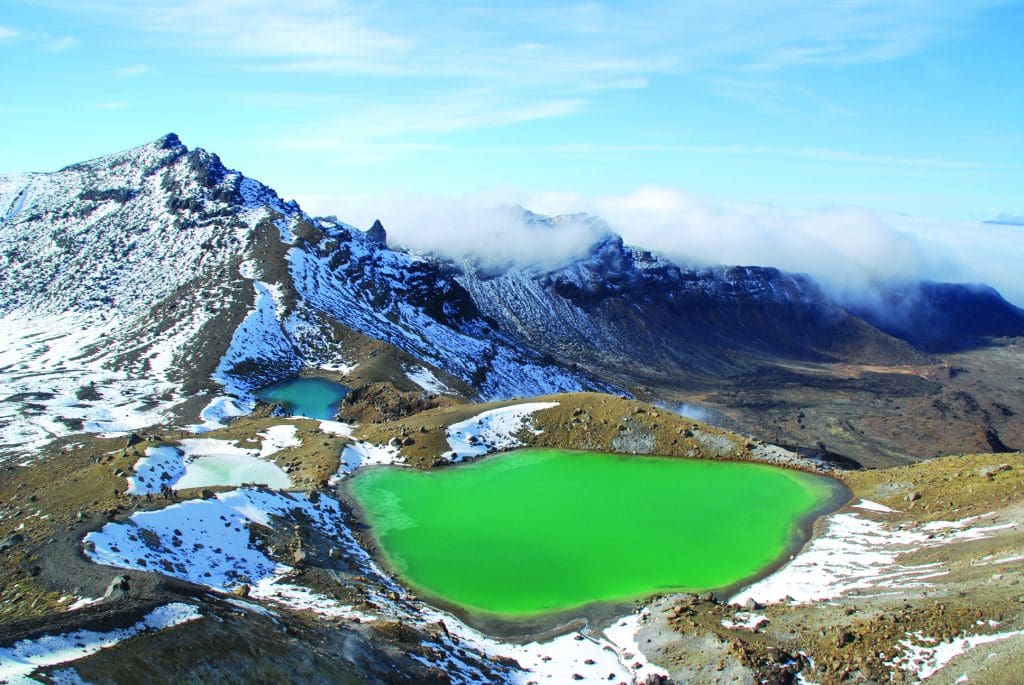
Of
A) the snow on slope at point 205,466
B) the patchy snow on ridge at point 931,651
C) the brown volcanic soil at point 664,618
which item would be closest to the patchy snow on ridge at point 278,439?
the snow on slope at point 205,466

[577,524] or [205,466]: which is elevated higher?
[205,466]

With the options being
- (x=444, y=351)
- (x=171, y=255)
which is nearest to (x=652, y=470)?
(x=444, y=351)

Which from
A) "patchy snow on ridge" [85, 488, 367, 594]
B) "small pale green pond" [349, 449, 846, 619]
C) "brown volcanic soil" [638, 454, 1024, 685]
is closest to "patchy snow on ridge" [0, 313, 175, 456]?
"patchy snow on ridge" [85, 488, 367, 594]

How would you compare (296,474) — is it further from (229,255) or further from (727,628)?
(229,255)

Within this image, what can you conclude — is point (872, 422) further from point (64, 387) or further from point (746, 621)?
point (64, 387)

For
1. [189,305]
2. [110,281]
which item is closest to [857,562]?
[189,305]

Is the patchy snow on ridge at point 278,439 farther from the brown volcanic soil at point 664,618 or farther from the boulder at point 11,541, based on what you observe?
the boulder at point 11,541

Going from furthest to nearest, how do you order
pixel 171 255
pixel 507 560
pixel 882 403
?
pixel 882 403, pixel 171 255, pixel 507 560
